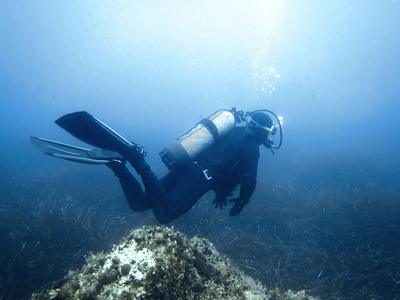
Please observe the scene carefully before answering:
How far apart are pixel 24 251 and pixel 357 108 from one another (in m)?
193

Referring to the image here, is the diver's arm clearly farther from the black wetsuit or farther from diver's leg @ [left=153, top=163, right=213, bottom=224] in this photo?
diver's leg @ [left=153, top=163, right=213, bottom=224]

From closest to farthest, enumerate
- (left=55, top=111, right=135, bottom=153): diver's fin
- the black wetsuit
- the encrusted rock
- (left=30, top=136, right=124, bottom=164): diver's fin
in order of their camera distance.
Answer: the encrusted rock < (left=55, top=111, right=135, bottom=153): diver's fin < (left=30, top=136, right=124, bottom=164): diver's fin < the black wetsuit

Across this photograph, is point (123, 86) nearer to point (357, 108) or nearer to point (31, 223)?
point (31, 223)

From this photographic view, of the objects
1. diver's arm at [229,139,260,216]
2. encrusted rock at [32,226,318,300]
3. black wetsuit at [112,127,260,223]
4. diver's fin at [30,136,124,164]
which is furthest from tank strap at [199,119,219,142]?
encrusted rock at [32,226,318,300]

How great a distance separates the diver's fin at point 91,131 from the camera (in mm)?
2939

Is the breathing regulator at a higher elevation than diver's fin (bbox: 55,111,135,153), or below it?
below

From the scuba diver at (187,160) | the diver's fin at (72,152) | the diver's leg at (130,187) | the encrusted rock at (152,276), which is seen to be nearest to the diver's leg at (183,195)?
the scuba diver at (187,160)

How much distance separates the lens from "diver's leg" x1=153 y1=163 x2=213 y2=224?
388 centimetres

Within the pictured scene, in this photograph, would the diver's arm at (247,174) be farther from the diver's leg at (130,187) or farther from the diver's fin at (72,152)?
the diver's fin at (72,152)

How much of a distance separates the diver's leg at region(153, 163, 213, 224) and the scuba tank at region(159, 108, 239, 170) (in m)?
0.28

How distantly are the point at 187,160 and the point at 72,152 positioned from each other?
1.93 m

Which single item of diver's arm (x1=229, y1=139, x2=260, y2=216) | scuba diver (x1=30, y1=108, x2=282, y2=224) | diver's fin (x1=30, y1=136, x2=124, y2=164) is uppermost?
diver's fin (x1=30, y1=136, x2=124, y2=164)

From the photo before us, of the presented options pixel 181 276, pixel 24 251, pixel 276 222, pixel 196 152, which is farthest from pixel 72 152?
pixel 276 222

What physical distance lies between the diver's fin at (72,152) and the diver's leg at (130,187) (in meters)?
0.20
